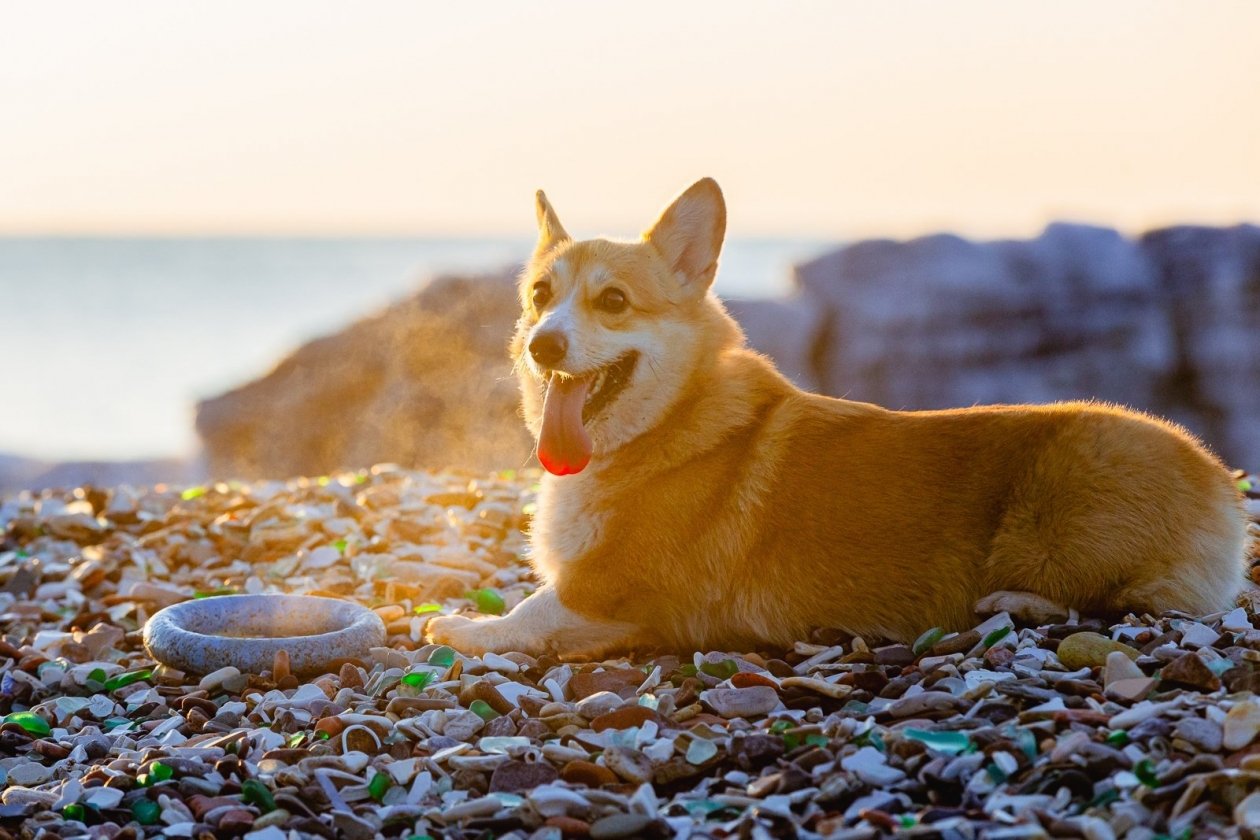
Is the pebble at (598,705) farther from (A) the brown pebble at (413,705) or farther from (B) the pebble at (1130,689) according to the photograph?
(B) the pebble at (1130,689)

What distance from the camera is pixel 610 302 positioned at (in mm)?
4883

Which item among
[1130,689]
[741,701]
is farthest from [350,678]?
[1130,689]

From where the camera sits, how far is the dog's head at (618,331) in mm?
4773

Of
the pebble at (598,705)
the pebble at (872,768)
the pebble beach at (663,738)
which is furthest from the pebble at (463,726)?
the pebble at (872,768)

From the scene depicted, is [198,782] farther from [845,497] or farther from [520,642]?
[845,497]

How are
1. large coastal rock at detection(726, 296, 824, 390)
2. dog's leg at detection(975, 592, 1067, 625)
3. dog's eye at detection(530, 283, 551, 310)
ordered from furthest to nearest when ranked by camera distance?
large coastal rock at detection(726, 296, 824, 390) < dog's eye at detection(530, 283, 551, 310) < dog's leg at detection(975, 592, 1067, 625)

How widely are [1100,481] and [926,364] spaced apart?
35.5 feet

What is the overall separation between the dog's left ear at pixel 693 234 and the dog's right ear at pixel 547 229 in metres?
0.54

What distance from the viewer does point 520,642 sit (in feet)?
15.8

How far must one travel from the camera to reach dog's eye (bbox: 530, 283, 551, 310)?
5.07m

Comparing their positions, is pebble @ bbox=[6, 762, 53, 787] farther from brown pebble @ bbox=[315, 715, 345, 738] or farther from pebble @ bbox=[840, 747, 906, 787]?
pebble @ bbox=[840, 747, 906, 787]

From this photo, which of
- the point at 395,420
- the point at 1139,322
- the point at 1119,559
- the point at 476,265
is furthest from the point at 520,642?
the point at 1139,322

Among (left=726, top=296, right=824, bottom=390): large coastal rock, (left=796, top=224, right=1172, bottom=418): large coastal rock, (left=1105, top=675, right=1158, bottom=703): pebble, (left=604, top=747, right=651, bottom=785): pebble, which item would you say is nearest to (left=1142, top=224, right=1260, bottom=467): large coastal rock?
(left=796, top=224, right=1172, bottom=418): large coastal rock

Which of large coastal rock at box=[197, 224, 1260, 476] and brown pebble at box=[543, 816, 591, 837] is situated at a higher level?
large coastal rock at box=[197, 224, 1260, 476]
